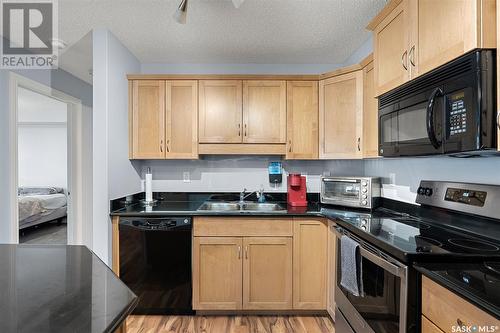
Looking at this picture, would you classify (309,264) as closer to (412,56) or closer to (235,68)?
(412,56)

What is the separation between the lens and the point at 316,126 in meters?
2.72

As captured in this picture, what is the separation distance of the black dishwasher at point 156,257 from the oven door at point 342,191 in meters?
1.27

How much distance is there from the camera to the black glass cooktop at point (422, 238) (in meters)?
1.16

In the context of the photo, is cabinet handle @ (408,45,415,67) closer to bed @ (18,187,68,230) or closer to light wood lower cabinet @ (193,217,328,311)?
light wood lower cabinet @ (193,217,328,311)

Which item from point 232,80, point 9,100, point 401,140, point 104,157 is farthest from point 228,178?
point 9,100

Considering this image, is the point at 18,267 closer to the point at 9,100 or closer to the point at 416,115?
the point at 416,115

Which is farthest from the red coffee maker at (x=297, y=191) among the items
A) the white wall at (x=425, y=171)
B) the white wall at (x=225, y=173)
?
the white wall at (x=425, y=171)

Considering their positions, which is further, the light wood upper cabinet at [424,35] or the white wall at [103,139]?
the white wall at [103,139]

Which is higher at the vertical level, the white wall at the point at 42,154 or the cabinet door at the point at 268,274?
the white wall at the point at 42,154

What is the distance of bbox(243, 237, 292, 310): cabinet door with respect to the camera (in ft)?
7.71

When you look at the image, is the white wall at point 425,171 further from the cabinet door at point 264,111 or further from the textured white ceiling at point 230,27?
the textured white ceiling at point 230,27

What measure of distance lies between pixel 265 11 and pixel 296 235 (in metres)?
1.76

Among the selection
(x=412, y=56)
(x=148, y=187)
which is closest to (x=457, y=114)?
(x=412, y=56)

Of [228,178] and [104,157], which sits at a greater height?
[104,157]
